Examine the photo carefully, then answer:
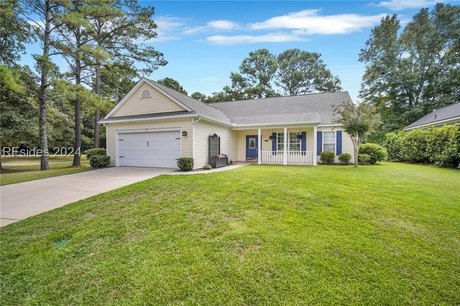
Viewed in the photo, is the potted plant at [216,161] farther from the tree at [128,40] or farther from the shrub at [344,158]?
the tree at [128,40]

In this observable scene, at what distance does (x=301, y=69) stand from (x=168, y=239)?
36137 millimetres

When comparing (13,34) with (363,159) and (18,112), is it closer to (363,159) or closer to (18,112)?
(18,112)

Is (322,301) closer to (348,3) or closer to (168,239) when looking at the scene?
(168,239)

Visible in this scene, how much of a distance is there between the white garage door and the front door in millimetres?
5978

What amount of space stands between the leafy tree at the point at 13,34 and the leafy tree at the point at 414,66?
3130 cm

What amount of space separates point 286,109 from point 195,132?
27.9 feet

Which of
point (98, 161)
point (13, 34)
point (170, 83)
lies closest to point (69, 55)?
point (13, 34)

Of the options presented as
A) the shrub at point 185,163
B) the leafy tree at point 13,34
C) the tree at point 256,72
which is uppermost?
the tree at point 256,72

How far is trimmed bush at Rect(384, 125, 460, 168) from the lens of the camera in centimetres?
1142

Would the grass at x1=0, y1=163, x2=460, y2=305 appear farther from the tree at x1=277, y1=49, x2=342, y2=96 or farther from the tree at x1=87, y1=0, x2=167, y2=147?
the tree at x1=277, y1=49, x2=342, y2=96

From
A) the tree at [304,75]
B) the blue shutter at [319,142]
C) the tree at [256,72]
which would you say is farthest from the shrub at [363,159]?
the tree at [304,75]

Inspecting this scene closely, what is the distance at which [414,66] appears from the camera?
→ 25.9 m

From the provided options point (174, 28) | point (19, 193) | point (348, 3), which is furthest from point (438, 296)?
point (174, 28)

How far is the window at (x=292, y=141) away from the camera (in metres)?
14.9
